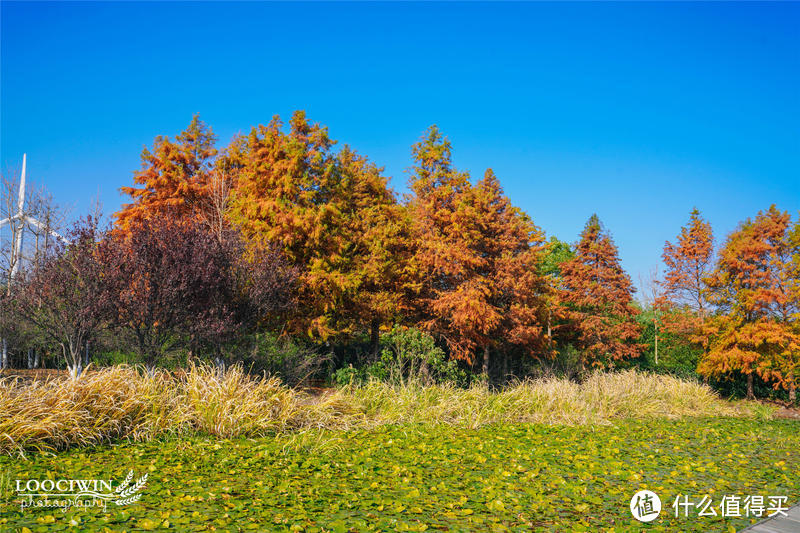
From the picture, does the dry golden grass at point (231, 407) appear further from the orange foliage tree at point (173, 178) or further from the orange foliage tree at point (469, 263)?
the orange foliage tree at point (173, 178)

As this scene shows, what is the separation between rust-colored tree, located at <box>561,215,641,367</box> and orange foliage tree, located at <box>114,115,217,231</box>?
13.6m

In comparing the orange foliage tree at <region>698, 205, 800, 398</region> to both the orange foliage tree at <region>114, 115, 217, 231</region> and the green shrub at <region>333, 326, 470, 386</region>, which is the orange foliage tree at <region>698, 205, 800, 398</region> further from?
the orange foliage tree at <region>114, 115, 217, 231</region>

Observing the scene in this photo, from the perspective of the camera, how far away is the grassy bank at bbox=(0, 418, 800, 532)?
12.4ft

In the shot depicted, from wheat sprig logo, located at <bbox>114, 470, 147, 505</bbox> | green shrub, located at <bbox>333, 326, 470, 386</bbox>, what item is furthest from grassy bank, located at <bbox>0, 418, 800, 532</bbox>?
green shrub, located at <bbox>333, 326, 470, 386</bbox>

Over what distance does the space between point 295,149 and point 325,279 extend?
3.34 metres

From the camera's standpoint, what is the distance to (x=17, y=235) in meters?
17.6

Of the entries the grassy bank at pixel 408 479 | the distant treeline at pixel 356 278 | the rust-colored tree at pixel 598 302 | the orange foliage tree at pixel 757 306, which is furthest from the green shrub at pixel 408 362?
the orange foliage tree at pixel 757 306

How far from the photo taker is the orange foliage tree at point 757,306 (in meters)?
14.8

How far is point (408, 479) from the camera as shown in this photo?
4.93 meters

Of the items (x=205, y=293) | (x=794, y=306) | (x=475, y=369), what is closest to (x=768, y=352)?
(x=794, y=306)

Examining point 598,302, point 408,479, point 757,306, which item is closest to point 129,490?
point 408,479

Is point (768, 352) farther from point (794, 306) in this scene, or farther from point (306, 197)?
point (306, 197)

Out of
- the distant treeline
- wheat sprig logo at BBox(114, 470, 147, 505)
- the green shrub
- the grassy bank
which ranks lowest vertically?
the grassy bank

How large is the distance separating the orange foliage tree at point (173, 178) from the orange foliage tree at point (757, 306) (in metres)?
16.2
